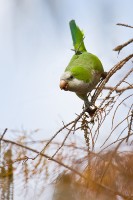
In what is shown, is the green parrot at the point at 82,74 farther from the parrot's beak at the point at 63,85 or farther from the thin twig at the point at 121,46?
the thin twig at the point at 121,46

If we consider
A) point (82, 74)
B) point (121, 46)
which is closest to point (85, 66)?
point (82, 74)

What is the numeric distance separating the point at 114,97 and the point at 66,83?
26 cm

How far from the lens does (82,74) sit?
1.48m

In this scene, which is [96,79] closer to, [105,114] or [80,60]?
[80,60]

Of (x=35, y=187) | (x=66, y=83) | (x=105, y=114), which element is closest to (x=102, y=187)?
(x=105, y=114)

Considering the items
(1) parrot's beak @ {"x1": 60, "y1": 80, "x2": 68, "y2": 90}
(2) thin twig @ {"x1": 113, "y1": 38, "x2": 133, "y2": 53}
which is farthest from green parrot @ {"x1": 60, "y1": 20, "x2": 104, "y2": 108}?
(2) thin twig @ {"x1": 113, "y1": 38, "x2": 133, "y2": 53}

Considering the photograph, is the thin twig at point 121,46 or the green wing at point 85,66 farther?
the green wing at point 85,66

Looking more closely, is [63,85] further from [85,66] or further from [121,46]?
[121,46]

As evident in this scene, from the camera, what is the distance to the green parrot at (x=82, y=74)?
1.45 metres

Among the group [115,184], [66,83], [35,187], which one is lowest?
[115,184]

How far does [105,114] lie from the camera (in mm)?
1216

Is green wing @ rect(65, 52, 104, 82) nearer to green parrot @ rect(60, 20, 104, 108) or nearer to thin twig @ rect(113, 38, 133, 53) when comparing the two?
green parrot @ rect(60, 20, 104, 108)

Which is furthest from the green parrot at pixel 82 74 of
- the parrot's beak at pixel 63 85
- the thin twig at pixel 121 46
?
the thin twig at pixel 121 46

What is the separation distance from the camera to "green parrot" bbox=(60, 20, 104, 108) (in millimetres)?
1446
